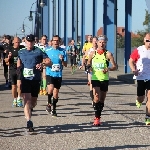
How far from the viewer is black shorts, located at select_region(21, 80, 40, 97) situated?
31.1 feet

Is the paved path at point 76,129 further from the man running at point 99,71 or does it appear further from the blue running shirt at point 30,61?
the blue running shirt at point 30,61

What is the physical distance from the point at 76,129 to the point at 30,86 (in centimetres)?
111

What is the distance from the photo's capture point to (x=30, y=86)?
9516 mm

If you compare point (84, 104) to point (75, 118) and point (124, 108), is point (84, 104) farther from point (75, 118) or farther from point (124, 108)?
point (75, 118)

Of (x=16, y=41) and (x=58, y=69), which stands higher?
(x=16, y=41)

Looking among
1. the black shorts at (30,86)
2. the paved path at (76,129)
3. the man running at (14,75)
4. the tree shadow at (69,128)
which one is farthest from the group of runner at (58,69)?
the man running at (14,75)

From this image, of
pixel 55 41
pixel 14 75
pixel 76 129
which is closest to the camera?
pixel 76 129

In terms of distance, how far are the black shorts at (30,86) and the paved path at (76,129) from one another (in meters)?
0.66

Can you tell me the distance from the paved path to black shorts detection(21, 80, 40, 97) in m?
0.66

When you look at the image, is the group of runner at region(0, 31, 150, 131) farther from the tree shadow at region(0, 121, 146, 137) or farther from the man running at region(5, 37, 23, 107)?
the man running at region(5, 37, 23, 107)

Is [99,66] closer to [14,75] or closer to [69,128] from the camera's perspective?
[69,128]

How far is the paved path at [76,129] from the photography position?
788cm

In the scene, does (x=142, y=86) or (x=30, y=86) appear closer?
(x=30, y=86)

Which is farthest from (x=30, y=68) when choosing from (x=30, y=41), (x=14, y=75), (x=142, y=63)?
(x=14, y=75)
